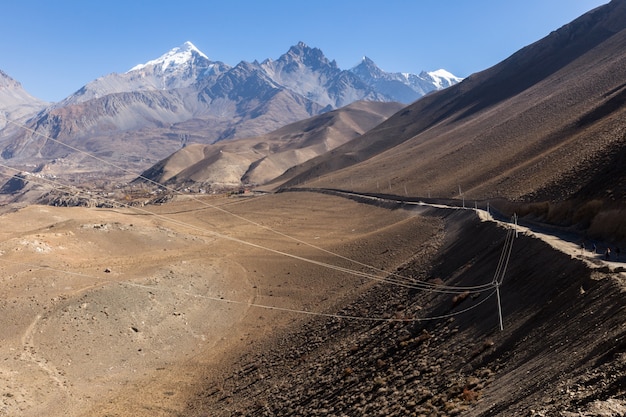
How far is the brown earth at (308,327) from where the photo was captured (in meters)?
14.4

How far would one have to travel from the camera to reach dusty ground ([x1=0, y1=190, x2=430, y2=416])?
25562 mm

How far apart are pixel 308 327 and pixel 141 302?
43.5 feet

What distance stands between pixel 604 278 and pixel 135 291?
31.1 meters

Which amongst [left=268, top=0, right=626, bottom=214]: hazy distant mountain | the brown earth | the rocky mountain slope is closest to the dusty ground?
the brown earth

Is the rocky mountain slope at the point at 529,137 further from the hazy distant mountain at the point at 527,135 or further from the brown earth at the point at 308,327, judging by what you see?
the brown earth at the point at 308,327

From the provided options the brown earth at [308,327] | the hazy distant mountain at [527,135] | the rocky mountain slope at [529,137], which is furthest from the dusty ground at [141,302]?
the hazy distant mountain at [527,135]

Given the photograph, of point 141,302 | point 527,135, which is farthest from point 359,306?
point 527,135

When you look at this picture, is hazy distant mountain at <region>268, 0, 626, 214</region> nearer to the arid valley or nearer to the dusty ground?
the arid valley

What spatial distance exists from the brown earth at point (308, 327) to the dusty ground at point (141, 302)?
0.44 feet

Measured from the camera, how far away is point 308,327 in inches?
1201

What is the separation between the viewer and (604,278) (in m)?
15.8

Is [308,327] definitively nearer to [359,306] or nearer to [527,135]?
[359,306]

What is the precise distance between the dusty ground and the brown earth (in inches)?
5.3

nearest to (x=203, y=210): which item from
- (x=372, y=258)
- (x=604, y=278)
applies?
(x=372, y=258)
